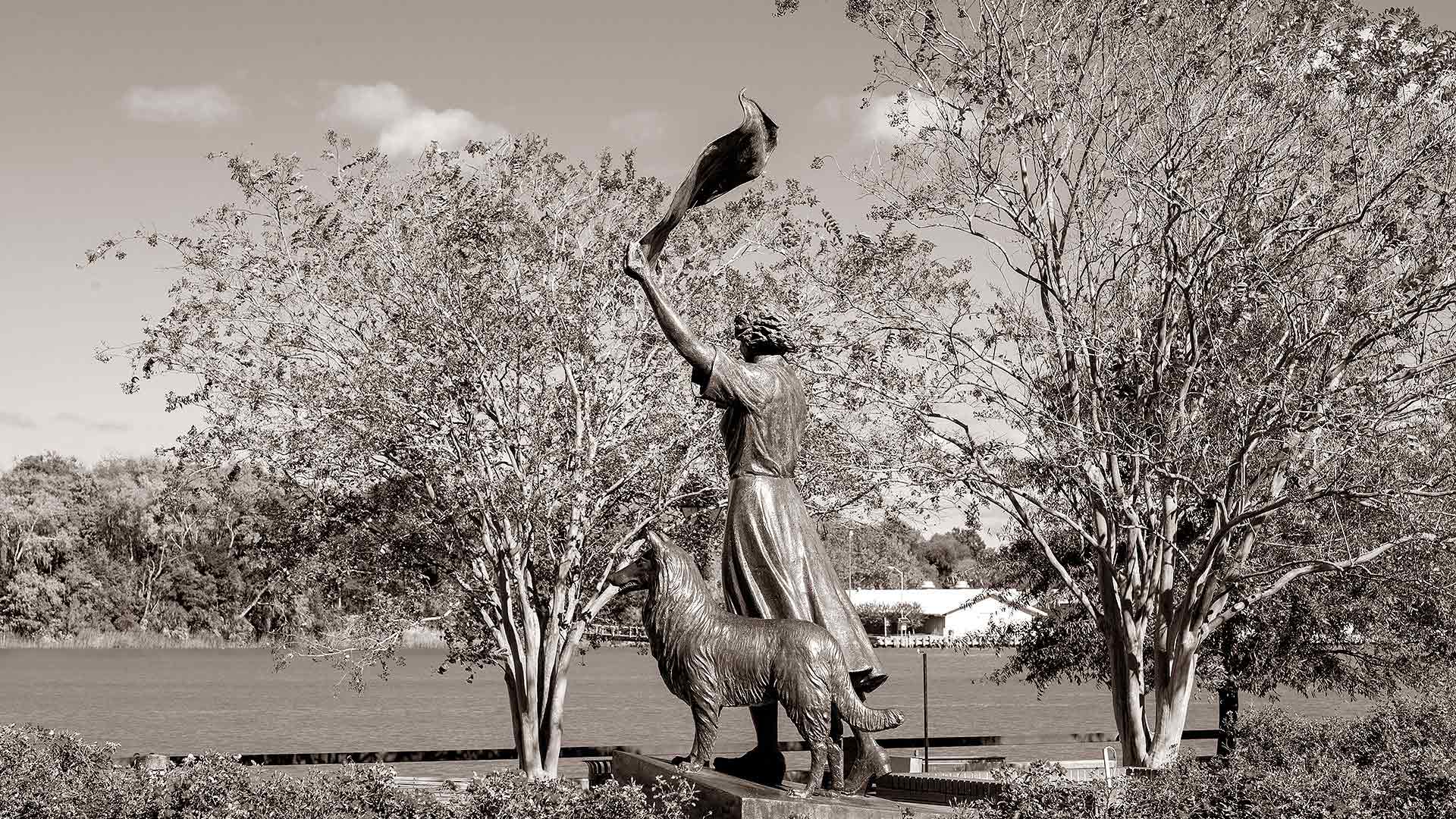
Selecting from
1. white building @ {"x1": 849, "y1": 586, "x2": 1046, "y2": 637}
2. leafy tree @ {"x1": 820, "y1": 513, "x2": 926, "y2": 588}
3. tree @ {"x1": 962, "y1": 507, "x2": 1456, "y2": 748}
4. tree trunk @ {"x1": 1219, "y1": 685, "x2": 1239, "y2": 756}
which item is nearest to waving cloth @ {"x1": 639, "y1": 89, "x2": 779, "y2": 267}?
tree trunk @ {"x1": 1219, "y1": 685, "x2": 1239, "y2": 756}

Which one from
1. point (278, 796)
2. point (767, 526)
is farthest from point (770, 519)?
point (278, 796)

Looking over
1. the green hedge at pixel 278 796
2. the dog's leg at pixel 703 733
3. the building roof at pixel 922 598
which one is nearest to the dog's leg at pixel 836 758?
the dog's leg at pixel 703 733

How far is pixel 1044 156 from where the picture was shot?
686 inches

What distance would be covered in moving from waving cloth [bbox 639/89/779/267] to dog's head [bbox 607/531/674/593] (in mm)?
1518

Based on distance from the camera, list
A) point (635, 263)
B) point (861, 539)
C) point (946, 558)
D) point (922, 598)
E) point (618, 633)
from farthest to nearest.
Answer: point (946, 558) < point (922, 598) < point (618, 633) < point (861, 539) < point (635, 263)

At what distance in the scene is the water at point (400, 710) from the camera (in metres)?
34.2

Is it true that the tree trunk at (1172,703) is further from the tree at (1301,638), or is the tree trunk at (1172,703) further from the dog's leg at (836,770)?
the dog's leg at (836,770)

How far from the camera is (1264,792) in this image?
8.61 metres

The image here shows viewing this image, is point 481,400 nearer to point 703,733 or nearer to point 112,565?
point 703,733

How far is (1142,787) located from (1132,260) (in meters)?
9.47

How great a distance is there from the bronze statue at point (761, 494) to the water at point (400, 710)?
47.6ft

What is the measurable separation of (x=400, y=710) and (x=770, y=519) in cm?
4134

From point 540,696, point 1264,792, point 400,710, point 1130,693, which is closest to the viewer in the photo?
point 1264,792

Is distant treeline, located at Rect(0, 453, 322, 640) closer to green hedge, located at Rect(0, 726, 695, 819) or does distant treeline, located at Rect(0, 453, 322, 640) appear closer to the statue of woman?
green hedge, located at Rect(0, 726, 695, 819)
